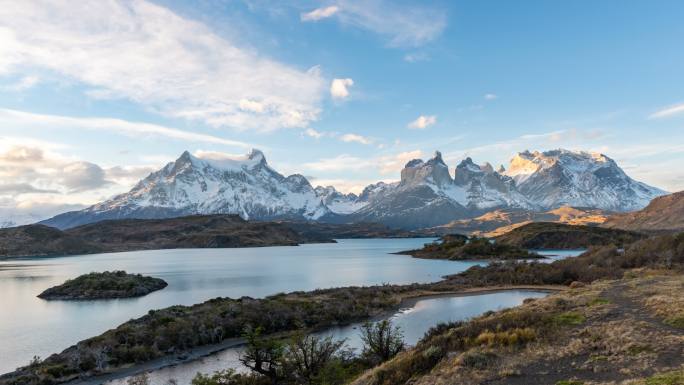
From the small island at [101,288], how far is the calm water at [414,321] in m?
53.8

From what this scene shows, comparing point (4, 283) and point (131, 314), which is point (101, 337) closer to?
point (131, 314)

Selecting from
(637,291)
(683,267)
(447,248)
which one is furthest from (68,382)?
(447,248)

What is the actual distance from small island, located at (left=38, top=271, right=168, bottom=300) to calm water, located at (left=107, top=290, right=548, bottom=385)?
5379 centimetres

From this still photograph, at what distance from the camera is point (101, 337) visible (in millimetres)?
47438

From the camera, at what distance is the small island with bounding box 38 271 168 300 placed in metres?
89.6

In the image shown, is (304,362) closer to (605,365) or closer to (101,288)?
(605,365)

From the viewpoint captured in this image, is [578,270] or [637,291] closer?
[637,291]

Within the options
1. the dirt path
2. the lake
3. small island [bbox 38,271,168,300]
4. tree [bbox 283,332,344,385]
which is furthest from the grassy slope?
small island [bbox 38,271,168,300]

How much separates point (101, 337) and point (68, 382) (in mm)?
9602

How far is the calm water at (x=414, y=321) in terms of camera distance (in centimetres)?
4040

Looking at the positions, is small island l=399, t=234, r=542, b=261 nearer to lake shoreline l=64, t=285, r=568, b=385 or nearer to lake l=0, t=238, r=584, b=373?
lake l=0, t=238, r=584, b=373

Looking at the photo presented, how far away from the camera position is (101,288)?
305 feet

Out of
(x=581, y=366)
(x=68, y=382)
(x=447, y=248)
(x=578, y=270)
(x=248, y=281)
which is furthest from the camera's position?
(x=447, y=248)

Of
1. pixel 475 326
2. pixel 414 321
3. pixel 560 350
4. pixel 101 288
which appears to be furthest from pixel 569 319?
pixel 101 288
